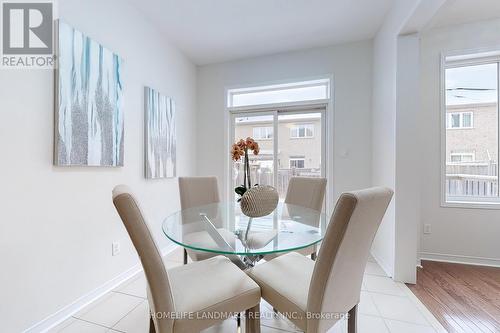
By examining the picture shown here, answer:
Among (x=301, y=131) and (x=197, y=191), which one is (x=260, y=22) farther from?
(x=197, y=191)

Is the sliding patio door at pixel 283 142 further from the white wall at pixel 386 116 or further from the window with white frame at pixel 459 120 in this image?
the window with white frame at pixel 459 120

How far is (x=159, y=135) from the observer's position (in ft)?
8.90

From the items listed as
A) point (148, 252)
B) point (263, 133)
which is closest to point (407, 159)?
point (263, 133)

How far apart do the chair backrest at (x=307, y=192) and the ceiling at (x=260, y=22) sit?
1820 millimetres

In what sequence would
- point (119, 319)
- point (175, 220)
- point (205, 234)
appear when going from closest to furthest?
point (205, 234), point (119, 319), point (175, 220)

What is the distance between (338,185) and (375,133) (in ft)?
2.68

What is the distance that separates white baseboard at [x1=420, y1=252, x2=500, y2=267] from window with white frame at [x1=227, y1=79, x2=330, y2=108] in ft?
7.70

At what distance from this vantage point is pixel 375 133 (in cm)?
284

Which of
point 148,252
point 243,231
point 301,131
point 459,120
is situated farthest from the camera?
point 301,131

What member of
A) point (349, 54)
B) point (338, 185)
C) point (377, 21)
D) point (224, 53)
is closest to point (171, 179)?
point (224, 53)

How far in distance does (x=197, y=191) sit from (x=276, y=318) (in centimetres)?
136

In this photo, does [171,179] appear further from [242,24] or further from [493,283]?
[493,283]

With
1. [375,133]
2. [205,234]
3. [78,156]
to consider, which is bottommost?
[205,234]

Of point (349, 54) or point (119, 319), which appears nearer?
point (119, 319)
